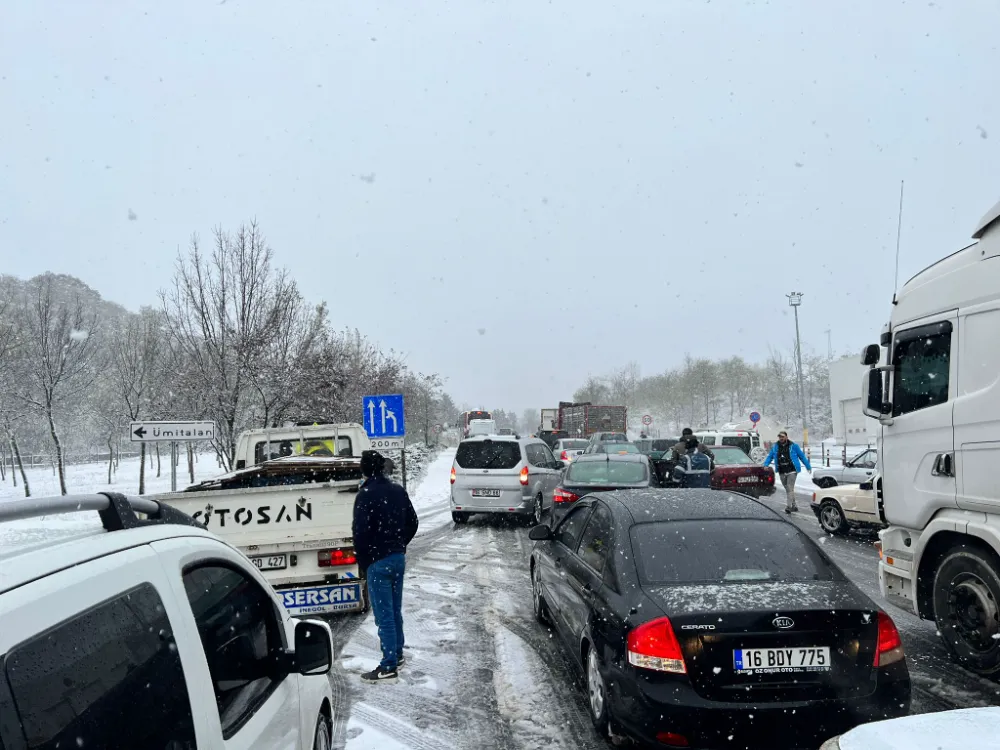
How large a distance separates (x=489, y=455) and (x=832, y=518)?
22.0ft

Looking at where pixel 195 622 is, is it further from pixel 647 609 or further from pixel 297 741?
pixel 647 609

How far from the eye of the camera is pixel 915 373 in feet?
19.6

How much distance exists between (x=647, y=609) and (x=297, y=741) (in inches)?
78.0

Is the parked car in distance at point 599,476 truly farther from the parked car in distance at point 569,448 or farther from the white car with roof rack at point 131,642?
the parked car in distance at point 569,448

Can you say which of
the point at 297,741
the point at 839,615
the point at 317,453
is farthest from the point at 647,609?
the point at 317,453

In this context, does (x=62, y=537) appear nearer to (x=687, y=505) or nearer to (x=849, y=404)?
(x=687, y=505)

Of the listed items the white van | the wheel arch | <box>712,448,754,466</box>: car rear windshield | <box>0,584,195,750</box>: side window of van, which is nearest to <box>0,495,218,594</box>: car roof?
<box>0,584,195,750</box>: side window of van

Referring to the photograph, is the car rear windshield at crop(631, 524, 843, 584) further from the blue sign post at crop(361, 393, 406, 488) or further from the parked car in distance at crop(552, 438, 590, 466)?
the parked car in distance at crop(552, 438, 590, 466)

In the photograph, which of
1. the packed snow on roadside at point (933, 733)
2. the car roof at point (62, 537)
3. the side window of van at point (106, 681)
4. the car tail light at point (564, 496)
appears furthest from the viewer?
the car tail light at point (564, 496)

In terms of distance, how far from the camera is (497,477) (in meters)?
14.1

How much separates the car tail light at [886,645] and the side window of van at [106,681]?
3.51 m

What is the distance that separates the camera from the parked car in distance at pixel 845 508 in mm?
11453

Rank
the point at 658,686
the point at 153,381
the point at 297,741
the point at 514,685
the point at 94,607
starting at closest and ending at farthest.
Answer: the point at 94,607
the point at 297,741
the point at 658,686
the point at 514,685
the point at 153,381

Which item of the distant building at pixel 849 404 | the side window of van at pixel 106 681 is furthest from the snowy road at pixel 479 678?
the distant building at pixel 849 404
